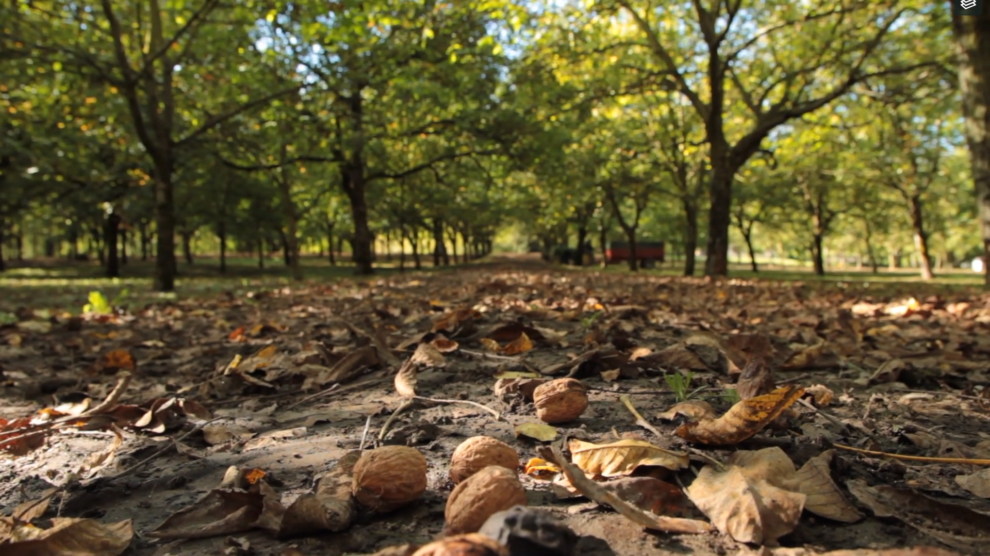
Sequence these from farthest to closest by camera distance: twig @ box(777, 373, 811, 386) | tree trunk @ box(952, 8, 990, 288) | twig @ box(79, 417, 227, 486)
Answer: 1. tree trunk @ box(952, 8, 990, 288)
2. twig @ box(777, 373, 811, 386)
3. twig @ box(79, 417, 227, 486)

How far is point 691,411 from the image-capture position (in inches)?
64.6

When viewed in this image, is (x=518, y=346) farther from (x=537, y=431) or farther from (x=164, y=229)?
(x=164, y=229)

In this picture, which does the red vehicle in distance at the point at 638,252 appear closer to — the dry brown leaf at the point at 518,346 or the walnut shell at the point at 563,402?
the dry brown leaf at the point at 518,346

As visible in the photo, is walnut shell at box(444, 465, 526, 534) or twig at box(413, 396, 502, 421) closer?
walnut shell at box(444, 465, 526, 534)

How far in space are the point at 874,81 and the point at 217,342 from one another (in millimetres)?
13899

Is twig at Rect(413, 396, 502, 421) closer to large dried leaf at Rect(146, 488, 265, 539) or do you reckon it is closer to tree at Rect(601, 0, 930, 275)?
large dried leaf at Rect(146, 488, 265, 539)

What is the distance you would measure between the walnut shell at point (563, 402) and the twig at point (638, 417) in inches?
5.8

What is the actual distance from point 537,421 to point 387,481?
2.21 ft

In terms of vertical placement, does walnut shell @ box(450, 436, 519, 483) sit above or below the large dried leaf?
above

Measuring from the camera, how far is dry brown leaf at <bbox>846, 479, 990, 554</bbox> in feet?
3.40

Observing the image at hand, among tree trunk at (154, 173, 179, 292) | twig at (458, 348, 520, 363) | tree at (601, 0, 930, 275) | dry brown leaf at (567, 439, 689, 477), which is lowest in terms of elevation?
twig at (458, 348, 520, 363)

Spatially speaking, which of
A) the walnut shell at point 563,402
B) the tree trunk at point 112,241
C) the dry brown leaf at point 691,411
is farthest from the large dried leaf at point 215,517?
the tree trunk at point 112,241

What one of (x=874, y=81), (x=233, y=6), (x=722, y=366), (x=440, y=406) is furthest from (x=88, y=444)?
(x=874, y=81)

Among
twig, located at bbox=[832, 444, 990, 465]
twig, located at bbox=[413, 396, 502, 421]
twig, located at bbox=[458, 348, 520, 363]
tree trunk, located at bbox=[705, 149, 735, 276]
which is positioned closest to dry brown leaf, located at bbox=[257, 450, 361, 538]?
twig, located at bbox=[413, 396, 502, 421]
